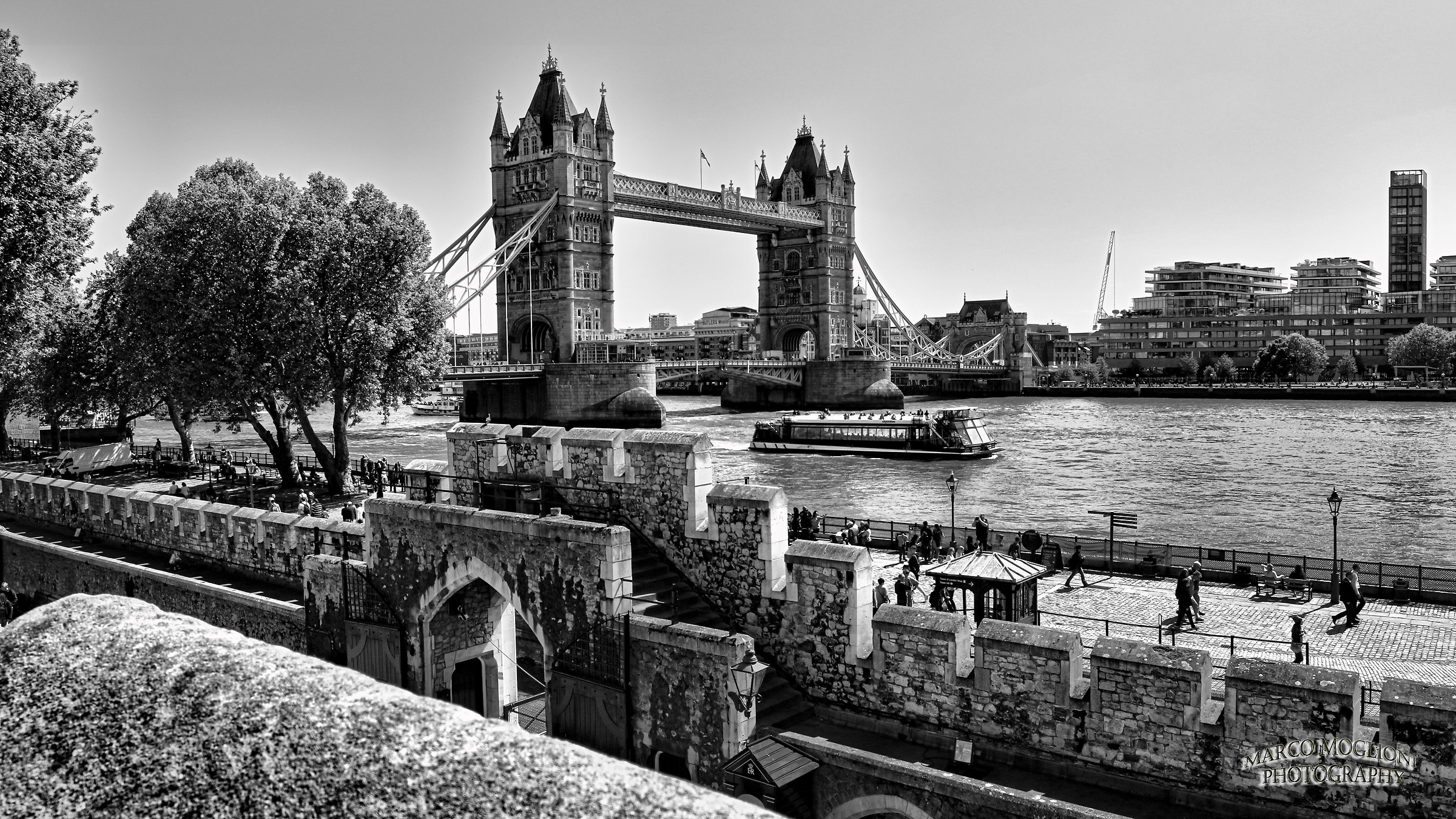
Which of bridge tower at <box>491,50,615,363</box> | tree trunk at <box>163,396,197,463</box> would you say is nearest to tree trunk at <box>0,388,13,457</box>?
tree trunk at <box>163,396,197,463</box>

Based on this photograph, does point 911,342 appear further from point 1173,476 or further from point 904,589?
point 904,589

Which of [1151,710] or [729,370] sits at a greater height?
[729,370]

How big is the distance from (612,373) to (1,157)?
214 feet

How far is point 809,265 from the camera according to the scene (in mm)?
133500

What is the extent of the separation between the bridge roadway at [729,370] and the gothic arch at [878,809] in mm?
66839

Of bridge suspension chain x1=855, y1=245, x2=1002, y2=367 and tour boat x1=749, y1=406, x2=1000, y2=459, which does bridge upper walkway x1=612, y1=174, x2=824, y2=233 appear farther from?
tour boat x1=749, y1=406, x2=1000, y2=459

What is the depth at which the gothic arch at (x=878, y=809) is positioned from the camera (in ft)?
26.7

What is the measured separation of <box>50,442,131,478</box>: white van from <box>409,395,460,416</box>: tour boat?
72.2m

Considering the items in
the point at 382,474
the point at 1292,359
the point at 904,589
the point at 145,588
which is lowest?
the point at 145,588

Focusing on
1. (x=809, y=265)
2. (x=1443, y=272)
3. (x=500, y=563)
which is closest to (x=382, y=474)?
(x=500, y=563)

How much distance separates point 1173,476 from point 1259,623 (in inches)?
1384

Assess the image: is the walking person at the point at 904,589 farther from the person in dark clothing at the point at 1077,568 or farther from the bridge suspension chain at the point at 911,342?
the bridge suspension chain at the point at 911,342

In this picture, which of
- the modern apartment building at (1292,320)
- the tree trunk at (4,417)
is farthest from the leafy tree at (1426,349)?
the tree trunk at (4,417)

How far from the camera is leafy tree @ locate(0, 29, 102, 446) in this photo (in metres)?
19.6
